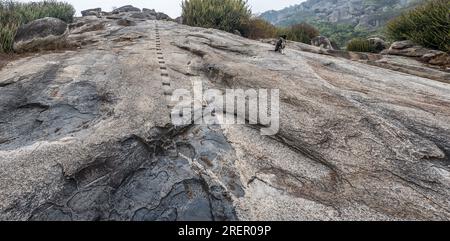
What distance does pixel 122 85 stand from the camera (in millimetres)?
5137

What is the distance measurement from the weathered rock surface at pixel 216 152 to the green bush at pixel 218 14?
8.65 meters

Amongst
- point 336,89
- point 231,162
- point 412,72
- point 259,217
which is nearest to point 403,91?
point 336,89

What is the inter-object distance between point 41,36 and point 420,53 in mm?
11442

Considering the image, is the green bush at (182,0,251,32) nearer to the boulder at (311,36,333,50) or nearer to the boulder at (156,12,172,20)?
the boulder at (311,36,333,50)

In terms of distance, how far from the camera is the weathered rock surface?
285cm

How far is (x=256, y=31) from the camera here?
14.4 meters

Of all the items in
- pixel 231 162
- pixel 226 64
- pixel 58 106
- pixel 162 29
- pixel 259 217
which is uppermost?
pixel 162 29

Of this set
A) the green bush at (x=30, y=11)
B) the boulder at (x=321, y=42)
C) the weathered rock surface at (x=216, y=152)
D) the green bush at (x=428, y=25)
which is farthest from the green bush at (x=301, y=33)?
the green bush at (x=30, y=11)

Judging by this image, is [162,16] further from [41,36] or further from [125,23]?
[41,36]

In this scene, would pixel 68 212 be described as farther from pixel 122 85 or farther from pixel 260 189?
pixel 122 85

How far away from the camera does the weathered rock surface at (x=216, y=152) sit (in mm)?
2846

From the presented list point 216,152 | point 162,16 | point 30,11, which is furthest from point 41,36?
point 162,16

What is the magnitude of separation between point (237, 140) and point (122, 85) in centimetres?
245

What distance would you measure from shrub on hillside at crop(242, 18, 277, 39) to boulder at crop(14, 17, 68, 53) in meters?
7.79
